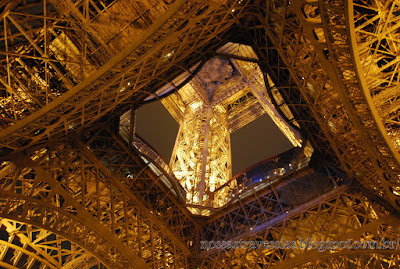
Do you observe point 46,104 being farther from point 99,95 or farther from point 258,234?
point 258,234

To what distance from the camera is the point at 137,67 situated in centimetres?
751

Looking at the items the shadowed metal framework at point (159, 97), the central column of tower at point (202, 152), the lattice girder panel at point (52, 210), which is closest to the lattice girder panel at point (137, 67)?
the shadowed metal framework at point (159, 97)

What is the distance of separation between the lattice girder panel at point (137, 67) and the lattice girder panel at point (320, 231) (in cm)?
468

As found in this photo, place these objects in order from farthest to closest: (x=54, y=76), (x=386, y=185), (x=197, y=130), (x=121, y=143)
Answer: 1. (x=197, y=130)
2. (x=121, y=143)
3. (x=54, y=76)
4. (x=386, y=185)

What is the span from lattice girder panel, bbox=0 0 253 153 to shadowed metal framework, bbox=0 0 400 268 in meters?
0.03

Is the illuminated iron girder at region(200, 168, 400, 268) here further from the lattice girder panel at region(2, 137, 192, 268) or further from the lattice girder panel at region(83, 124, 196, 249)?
the lattice girder panel at region(2, 137, 192, 268)

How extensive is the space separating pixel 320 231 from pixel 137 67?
5631 millimetres

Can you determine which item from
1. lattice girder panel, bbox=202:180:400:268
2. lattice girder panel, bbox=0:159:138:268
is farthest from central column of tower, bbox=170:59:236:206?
lattice girder panel, bbox=0:159:138:268

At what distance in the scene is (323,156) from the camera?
986 cm

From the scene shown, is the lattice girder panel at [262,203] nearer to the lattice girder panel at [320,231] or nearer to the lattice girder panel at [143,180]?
the lattice girder panel at [320,231]

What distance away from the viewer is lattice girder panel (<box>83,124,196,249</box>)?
10047mm

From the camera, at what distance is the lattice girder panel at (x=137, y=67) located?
22.0 feet

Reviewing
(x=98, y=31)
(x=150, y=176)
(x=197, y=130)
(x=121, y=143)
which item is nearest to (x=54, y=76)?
(x=98, y=31)

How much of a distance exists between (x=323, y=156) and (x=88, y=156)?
5.99m
